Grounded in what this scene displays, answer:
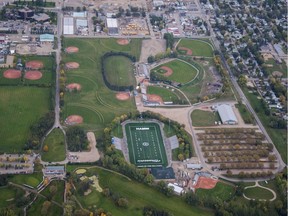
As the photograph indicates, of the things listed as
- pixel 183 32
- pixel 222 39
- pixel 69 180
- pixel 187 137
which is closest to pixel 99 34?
pixel 183 32

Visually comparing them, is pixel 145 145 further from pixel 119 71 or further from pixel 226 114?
pixel 119 71

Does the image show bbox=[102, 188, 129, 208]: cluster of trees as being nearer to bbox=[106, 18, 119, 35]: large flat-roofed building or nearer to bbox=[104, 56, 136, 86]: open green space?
bbox=[104, 56, 136, 86]: open green space

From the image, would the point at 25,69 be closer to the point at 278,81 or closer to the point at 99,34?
the point at 99,34

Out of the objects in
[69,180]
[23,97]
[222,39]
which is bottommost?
[69,180]

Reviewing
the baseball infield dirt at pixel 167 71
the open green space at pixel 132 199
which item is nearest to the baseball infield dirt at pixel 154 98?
the baseball infield dirt at pixel 167 71

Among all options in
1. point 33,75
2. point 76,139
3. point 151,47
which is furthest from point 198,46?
point 76,139

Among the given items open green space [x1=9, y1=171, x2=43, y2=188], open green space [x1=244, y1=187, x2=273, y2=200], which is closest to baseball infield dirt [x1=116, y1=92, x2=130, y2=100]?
open green space [x1=9, y1=171, x2=43, y2=188]

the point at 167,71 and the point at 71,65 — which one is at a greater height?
the point at 71,65
